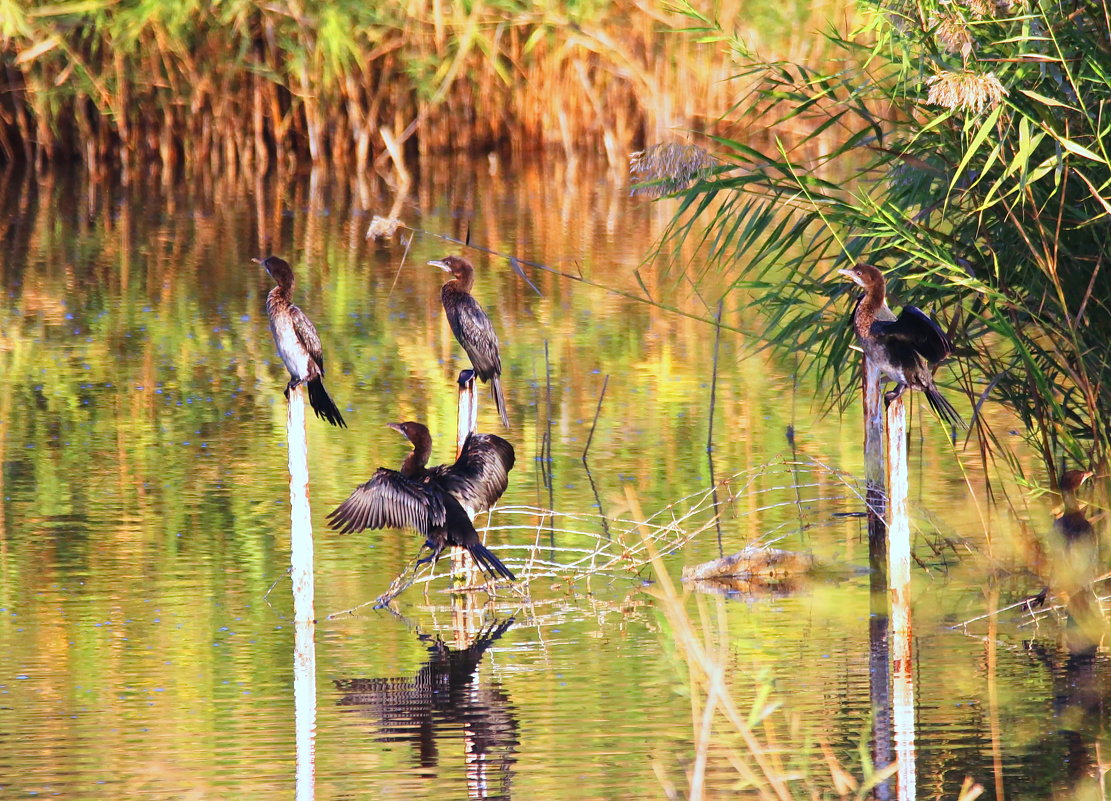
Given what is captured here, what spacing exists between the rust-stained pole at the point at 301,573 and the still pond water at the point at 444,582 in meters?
0.07

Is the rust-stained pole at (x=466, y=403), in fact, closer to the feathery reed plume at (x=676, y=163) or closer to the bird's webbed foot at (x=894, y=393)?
the feathery reed plume at (x=676, y=163)

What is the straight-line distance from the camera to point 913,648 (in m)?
6.86

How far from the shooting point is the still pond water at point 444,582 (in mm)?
5699

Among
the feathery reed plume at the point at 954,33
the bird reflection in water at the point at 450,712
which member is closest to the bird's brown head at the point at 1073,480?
the feathery reed plume at the point at 954,33

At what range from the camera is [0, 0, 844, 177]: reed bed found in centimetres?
2305

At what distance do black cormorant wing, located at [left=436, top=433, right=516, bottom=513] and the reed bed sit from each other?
15.7m

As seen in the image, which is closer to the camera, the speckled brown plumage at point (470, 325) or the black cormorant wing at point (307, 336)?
the black cormorant wing at point (307, 336)

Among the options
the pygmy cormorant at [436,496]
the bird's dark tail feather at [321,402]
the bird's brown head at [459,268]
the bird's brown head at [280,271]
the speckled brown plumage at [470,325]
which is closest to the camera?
the pygmy cormorant at [436,496]

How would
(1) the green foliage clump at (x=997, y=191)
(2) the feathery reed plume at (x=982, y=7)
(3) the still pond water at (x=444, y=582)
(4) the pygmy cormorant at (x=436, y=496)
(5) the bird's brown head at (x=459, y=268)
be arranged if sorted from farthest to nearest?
(5) the bird's brown head at (x=459, y=268) < (4) the pygmy cormorant at (x=436, y=496) < (1) the green foliage clump at (x=997, y=191) < (2) the feathery reed plume at (x=982, y=7) < (3) the still pond water at (x=444, y=582)

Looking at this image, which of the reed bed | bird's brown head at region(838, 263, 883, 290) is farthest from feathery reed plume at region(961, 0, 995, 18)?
the reed bed

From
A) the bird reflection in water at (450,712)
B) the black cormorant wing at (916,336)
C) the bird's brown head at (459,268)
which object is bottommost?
the bird reflection in water at (450,712)

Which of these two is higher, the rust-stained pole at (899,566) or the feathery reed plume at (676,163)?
the feathery reed plume at (676,163)

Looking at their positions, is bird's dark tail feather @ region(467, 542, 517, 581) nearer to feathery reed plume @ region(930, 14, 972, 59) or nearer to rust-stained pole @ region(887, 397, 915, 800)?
rust-stained pole @ region(887, 397, 915, 800)

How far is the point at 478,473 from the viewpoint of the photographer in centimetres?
727
